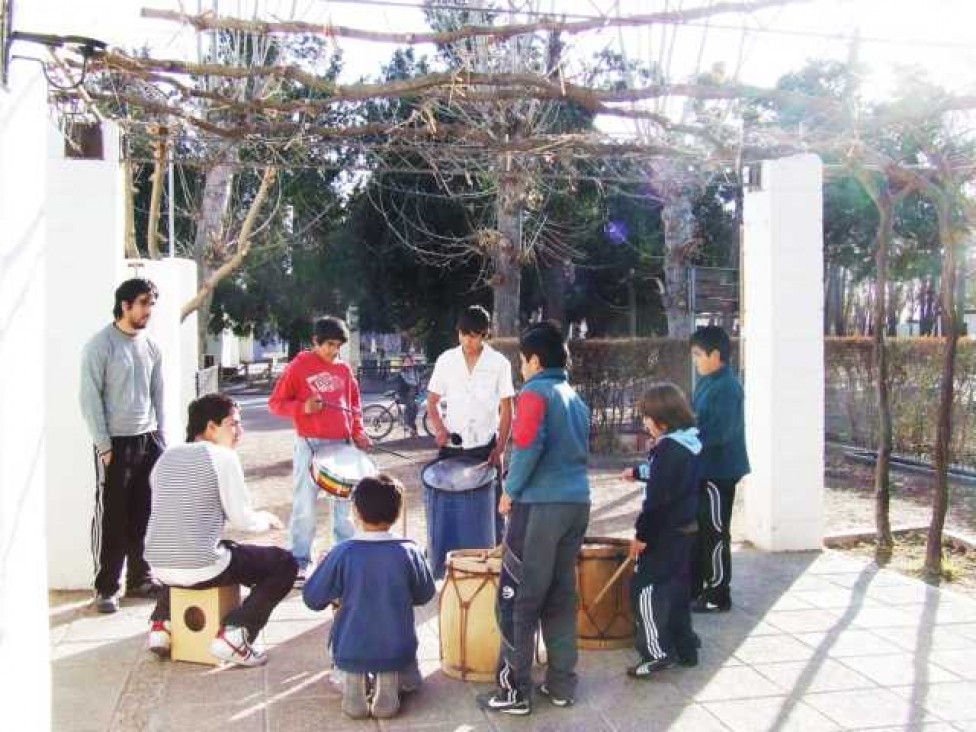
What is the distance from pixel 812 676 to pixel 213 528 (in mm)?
2819

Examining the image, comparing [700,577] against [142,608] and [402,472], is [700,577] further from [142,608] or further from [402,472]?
[402,472]

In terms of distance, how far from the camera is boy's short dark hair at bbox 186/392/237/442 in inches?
185

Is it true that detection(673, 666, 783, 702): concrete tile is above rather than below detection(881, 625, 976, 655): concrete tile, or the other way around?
above

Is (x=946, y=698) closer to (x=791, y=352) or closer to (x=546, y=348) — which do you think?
(x=546, y=348)

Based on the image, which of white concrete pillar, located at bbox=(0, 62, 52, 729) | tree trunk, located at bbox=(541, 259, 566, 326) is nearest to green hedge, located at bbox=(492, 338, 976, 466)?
tree trunk, located at bbox=(541, 259, 566, 326)

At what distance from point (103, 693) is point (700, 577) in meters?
3.12

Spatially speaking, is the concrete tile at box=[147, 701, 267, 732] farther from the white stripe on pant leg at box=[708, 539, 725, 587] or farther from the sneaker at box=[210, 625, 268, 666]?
the white stripe on pant leg at box=[708, 539, 725, 587]

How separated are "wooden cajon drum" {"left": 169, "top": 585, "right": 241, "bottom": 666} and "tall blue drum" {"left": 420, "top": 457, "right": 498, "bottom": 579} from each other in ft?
3.83

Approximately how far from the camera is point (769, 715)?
4137 mm

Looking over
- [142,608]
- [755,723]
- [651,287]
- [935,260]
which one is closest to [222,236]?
[142,608]

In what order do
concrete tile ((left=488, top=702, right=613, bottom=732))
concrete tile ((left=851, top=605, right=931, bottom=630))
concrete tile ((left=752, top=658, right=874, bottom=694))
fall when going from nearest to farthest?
1. concrete tile ((left=488, top=702, right=613, bottom=732))
2. concrete tile ((left=752, top=658, right=874, bottom=694))
3. concrete tile ((left=851, top=605, right=931, bottom=630))

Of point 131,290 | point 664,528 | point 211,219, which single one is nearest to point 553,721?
point 664,528

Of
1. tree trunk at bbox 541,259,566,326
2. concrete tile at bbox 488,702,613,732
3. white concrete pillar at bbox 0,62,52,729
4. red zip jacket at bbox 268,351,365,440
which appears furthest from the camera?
tree trunk at bbox 541,259,566,326

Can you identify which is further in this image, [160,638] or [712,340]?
[712,340]
